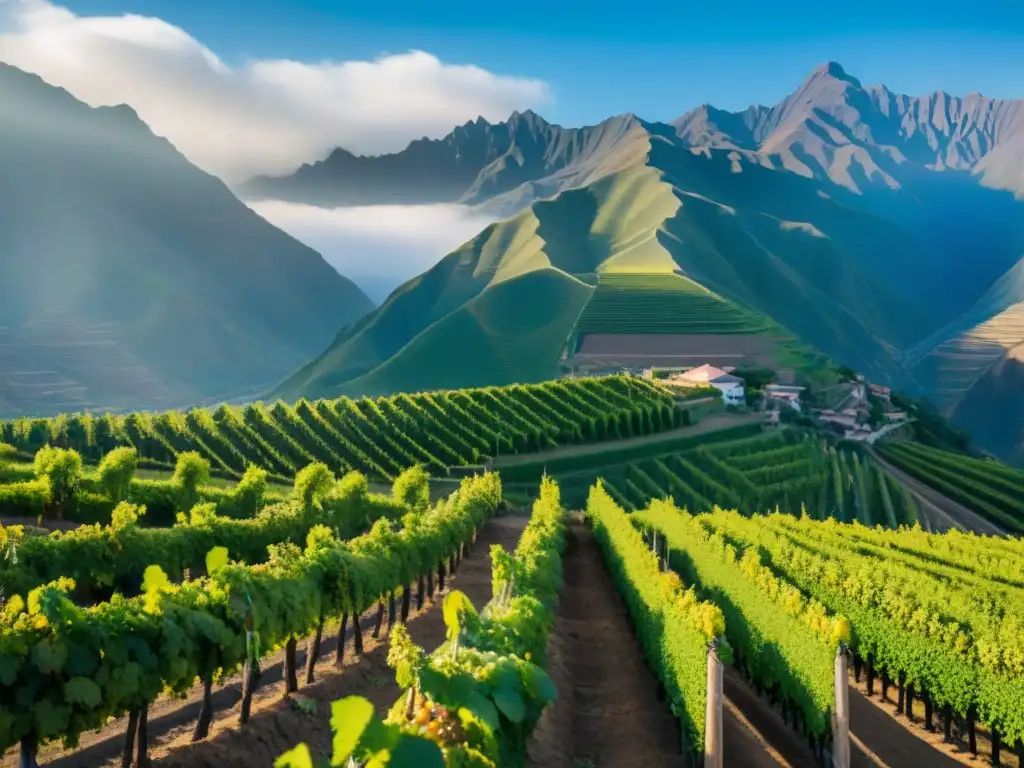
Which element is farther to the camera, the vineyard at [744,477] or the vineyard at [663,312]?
the vineyard at [663,312]

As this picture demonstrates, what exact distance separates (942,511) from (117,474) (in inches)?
2814

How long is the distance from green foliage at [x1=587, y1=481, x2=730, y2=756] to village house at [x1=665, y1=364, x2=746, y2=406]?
266ft

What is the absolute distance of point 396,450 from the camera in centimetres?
6688

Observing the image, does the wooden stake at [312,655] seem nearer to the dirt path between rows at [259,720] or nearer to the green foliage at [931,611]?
the dirt path between rows at [259,720]

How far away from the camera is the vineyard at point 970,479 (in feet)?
250

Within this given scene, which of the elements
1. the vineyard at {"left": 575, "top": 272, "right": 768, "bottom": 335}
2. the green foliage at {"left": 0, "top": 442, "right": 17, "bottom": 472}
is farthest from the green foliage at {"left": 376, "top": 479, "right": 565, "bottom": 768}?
the vineyard at {"left": 575, "top": 272, "right": 768, "bottom": 335}

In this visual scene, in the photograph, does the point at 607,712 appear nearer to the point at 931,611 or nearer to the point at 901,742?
the point at 901,742

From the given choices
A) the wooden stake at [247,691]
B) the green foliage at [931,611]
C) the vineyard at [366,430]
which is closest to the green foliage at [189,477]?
the vineyard at [366,430]

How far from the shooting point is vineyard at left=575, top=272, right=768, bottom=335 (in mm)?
166625

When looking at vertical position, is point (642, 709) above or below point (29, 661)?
below

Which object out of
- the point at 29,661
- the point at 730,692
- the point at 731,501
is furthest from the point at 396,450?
the point at 29,661

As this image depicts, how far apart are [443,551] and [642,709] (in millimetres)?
11577

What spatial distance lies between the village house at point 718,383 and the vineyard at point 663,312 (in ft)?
152

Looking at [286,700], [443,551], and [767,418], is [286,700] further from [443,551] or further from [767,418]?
[767,418]
